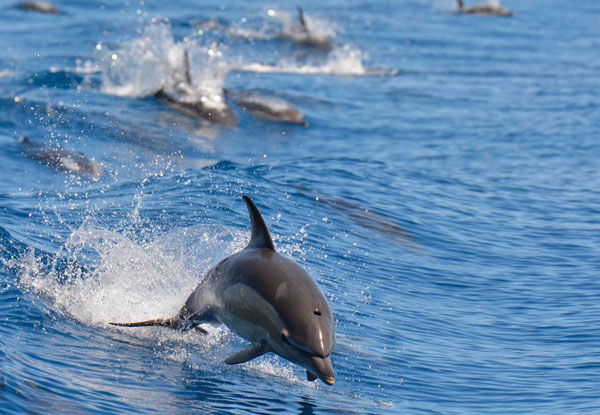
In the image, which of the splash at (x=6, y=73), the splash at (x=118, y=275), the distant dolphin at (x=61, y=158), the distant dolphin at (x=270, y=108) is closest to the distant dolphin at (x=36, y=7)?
the splash at (x=6, y=73)

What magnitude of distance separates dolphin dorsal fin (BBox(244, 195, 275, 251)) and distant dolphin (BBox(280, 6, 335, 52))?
24.3 meters

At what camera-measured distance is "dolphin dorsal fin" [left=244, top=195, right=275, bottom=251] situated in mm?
7566

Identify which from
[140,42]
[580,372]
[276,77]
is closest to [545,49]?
[276,77]

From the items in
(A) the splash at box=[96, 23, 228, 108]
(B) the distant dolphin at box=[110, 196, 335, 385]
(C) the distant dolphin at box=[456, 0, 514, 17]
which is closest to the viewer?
(B) the distant dolphin at box=[110, 196, 335, 385]

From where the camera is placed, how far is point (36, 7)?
35.0m

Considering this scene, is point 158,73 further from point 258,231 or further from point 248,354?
point 248,354

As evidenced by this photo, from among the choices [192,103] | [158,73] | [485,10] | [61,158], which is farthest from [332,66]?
[61,158]

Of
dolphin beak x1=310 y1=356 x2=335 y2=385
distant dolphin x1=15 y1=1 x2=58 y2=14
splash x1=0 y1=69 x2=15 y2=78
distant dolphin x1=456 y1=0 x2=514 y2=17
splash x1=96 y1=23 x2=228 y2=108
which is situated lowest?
splash x1=0 y1=69 x2=15 y2=78

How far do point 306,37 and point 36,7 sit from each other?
9.89 metres

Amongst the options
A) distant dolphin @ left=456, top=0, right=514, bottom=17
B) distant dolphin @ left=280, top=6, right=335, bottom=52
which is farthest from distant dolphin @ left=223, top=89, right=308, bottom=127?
distant dolphin @ left=456, top=0, right=514, bottom=17

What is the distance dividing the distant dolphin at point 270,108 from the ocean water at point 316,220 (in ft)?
1.58

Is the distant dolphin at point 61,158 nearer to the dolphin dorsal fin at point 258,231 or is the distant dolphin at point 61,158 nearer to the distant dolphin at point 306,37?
the dolphin dorsal fin at point 258,231

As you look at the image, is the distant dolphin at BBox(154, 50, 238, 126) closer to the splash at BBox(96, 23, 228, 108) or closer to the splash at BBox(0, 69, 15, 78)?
the splash at BBox(96, 23, 228, 108)

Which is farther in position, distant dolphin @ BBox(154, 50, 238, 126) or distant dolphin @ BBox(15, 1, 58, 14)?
distant dolphin @ BBox(15, 1, 58, 14)
